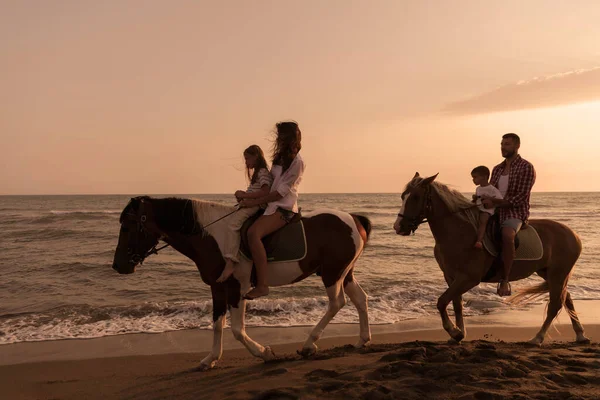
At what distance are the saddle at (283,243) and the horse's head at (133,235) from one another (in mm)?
1107

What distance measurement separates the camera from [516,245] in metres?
6.07

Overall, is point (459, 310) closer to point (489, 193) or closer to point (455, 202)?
point (455, 202)

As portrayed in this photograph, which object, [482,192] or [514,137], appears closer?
[482,192]

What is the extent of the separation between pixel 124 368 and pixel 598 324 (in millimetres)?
7527

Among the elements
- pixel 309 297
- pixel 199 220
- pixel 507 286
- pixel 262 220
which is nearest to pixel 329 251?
pixel 262 220

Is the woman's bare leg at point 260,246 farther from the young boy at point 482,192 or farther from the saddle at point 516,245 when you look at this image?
the saddle at point 516,245

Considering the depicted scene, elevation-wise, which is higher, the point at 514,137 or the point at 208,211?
the point at 514,137

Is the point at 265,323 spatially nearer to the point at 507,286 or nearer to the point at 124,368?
the point at 124,368

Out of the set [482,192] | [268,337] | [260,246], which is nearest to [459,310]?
[482,192]

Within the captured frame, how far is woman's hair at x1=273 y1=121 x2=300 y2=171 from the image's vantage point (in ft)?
17.9

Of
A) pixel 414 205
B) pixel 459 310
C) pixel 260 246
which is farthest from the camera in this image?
pixel 459 310

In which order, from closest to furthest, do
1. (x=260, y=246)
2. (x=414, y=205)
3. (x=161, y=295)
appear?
(x=260, y=246), (x=414, y=205), (x=161, y=295)

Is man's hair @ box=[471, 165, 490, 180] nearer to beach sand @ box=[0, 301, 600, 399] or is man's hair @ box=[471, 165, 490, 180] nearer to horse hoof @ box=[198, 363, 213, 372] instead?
beach sand @ box=[0, 301, 600, 399]

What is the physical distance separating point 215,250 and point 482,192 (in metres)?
3.42
